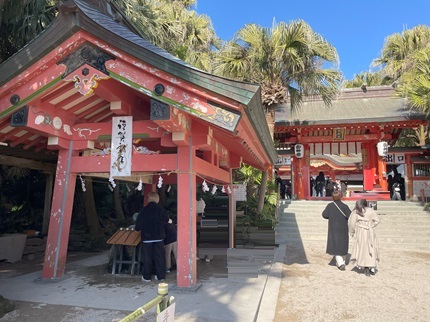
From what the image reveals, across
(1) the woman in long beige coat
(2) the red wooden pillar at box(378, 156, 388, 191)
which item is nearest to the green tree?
(1) the woman in long beige coat

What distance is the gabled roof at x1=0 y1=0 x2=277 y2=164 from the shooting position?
404 centimetres

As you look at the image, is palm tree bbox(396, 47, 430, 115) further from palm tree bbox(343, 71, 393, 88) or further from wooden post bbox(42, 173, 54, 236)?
palm tree bbox(343, 71, 393, 88)

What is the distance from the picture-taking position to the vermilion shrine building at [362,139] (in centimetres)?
1541

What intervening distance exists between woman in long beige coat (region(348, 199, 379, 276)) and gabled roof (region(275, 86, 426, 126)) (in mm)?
9778

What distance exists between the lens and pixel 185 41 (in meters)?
17.5

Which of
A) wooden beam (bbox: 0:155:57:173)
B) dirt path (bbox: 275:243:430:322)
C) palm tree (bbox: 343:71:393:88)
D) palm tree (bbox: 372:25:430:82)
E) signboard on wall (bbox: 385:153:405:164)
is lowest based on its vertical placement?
dirt path (bbox: 275:243:430:322)

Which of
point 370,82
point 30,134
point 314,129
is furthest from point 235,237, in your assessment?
point 370,82

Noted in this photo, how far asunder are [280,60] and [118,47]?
9.00 meters

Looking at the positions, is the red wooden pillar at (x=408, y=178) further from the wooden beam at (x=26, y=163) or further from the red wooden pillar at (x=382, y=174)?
the wooden beam at (x=26, y=163)

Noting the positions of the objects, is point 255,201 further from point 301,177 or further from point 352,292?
point 352,292

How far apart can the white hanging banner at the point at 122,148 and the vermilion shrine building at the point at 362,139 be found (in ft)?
39.6

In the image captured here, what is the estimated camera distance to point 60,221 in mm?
5336

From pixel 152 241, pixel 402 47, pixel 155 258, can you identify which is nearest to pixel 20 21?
pixel 152 241

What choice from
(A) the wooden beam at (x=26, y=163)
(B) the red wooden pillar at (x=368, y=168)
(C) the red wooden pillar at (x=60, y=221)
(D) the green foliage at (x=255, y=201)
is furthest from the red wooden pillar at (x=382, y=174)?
(C) the red wooden pillar at (x=60, y=221)
